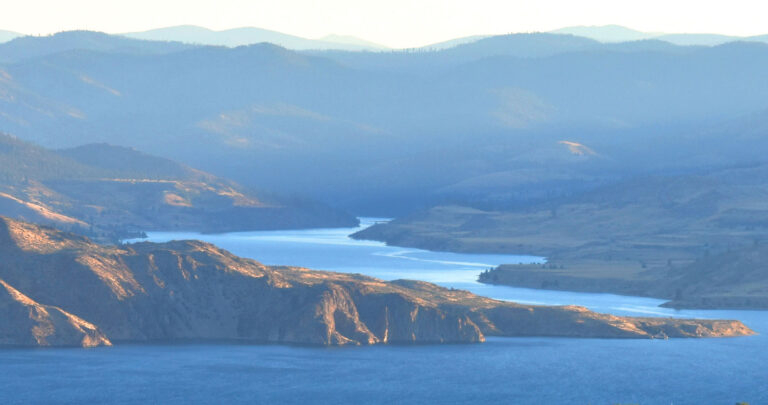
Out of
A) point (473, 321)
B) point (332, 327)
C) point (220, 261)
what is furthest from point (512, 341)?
point (220, 261)

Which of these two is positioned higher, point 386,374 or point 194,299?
point 194,299

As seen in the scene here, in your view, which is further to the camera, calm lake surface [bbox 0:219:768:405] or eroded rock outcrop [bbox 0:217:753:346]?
eroded rock outcrop [bbox 0:217:753:346]

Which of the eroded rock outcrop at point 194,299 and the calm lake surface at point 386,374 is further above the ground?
the eroded rock outcrop at point 194,299

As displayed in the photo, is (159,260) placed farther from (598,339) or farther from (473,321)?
(598,339)

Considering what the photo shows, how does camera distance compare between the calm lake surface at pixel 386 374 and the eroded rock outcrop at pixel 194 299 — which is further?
the eroded rock outcrop at pixel 194 299

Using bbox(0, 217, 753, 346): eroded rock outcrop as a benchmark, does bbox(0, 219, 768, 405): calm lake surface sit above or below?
below
